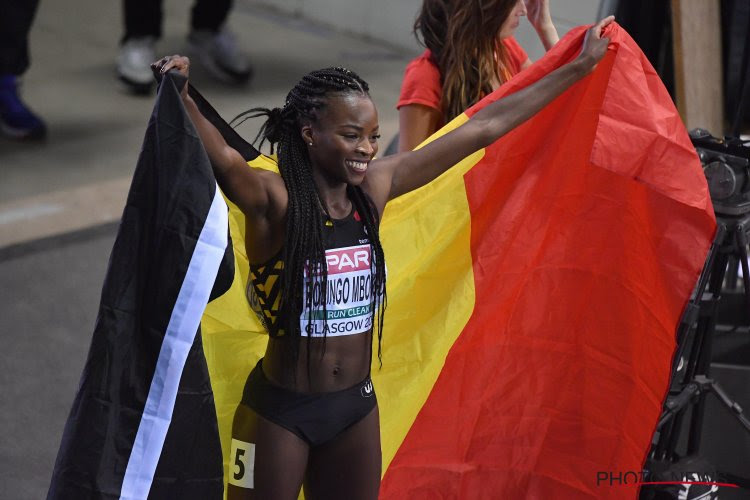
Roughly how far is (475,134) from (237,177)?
72 cm

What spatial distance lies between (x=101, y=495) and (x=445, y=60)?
5.67 feet

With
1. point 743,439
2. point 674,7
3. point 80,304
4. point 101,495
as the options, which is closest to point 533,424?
point 743,439

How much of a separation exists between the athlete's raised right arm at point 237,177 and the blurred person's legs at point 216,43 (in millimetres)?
5551

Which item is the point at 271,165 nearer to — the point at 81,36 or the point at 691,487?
the point at 691,487

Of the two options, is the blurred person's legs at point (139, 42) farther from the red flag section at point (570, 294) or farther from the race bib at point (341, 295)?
the race bib at point (341, 295)

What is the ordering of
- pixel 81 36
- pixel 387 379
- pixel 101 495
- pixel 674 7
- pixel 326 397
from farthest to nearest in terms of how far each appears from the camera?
pixel 81 36 → pixel 674 7 → pixel 387 379 → pixel 326 397 → pixel 101 495

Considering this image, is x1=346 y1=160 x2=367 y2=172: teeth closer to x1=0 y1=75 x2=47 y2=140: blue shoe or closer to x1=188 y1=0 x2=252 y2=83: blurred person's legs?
x1=0 y1=75 x2=47 y2=140: blue shoe

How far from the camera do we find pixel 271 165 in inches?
120

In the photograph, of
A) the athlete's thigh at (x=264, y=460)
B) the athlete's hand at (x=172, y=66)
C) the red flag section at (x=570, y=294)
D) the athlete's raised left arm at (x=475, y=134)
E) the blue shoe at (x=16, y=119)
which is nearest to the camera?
the athlete's hand at (x=172, y=66)

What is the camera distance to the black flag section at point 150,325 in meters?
2.60

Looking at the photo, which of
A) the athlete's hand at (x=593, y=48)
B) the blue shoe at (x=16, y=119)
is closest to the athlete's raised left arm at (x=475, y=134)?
the athlete's hand at (x=593, y=48)

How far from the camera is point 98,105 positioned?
25.5ft
